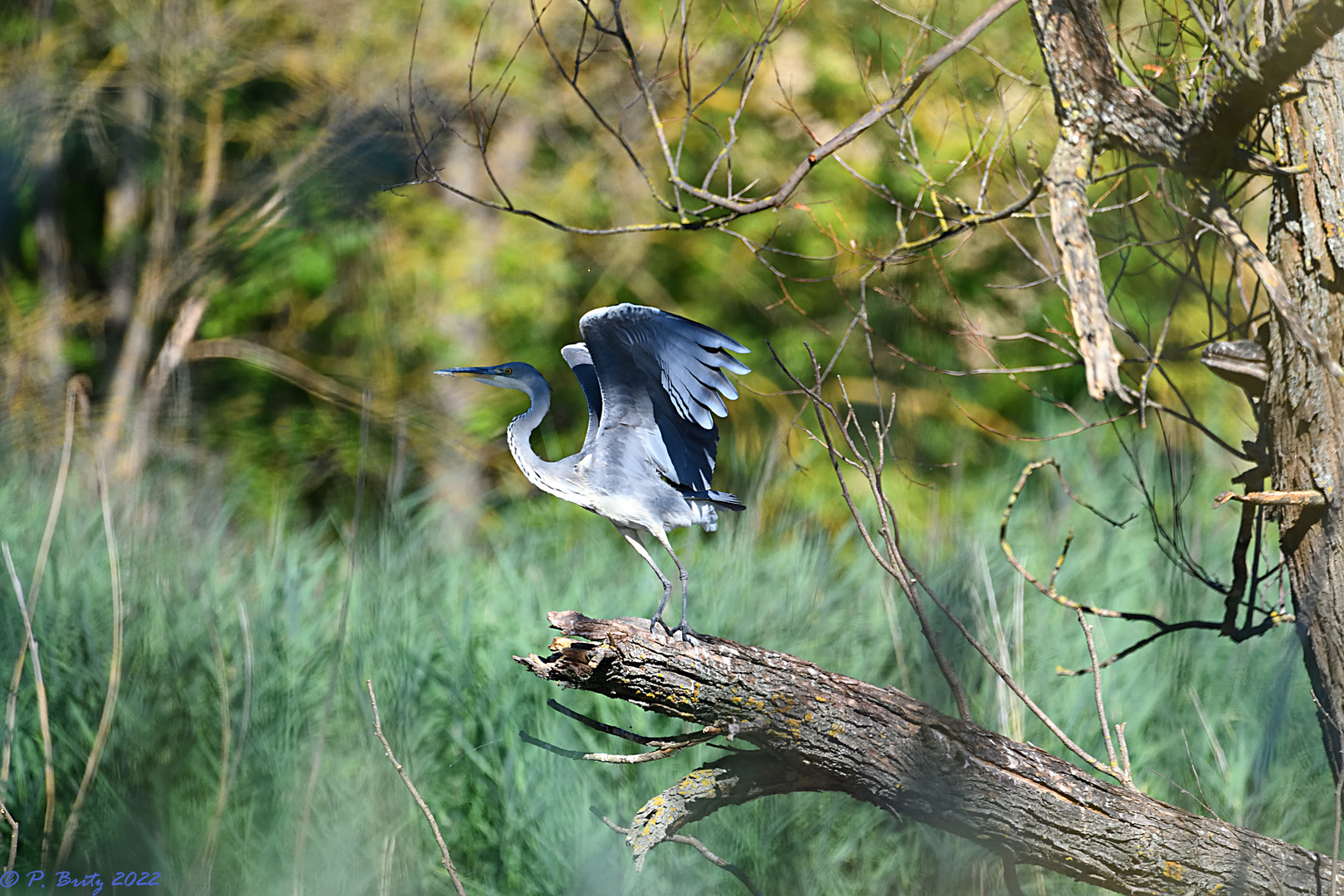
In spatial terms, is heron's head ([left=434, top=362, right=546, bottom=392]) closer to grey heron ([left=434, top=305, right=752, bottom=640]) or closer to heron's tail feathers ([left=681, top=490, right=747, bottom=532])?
grey heron ([left=434, top=305, right=752, bottom=640])

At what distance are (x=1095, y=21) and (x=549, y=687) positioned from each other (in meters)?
2.47

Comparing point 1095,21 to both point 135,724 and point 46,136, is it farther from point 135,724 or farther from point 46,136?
point 46,136

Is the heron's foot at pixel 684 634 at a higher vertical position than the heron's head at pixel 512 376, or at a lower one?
lower

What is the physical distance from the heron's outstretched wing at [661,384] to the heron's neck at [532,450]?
3.5 inches

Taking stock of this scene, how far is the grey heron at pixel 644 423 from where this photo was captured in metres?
1.54

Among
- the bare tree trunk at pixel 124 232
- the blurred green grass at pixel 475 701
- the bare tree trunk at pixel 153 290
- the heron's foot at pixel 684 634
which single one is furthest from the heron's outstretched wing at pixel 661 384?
the bare tree trunk at pixel 124 232

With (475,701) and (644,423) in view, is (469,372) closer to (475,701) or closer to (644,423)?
(644,423)

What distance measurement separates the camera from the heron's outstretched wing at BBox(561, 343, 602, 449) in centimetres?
171

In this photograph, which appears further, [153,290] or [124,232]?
[124,232]

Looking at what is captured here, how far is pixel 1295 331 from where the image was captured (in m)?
1.50

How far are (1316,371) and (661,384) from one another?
3.47 feet

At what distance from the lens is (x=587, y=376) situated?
5.83 ft

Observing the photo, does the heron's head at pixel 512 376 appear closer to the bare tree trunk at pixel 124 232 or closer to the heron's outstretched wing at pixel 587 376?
the heron's outstretched wing at pixel 587 376

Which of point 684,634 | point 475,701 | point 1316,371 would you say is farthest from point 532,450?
point 475,701
